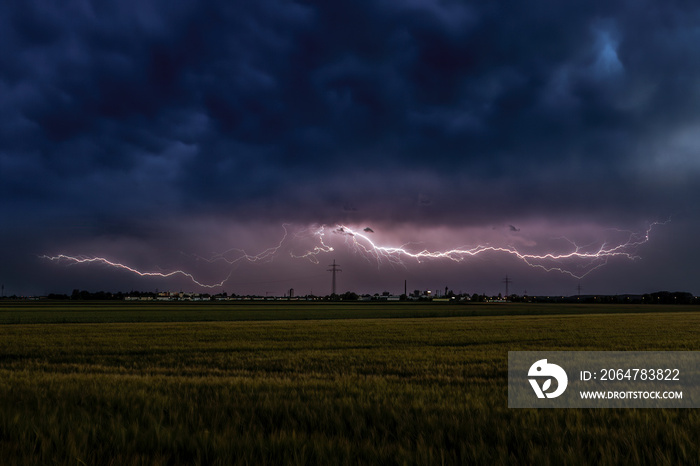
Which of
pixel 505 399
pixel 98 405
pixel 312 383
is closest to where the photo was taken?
pixel 98 405

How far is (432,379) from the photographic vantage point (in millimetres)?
10625

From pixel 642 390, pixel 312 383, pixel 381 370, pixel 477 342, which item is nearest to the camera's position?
pixel 642 390

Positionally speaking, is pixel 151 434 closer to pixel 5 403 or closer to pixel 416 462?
pixel 416 462

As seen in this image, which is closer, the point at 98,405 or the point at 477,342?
the point at 98,405

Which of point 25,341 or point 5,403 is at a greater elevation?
point 5,403

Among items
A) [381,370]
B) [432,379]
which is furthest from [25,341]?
[432,379]

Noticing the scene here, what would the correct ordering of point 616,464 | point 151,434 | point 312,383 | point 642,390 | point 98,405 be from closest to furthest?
point 616,464
point 151,434
point 98,405
point 642,390
point 312,383

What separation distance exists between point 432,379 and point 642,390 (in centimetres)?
455

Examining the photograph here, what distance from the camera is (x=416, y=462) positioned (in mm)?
3863

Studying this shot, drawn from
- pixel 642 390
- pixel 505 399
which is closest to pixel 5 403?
pixel 505 399

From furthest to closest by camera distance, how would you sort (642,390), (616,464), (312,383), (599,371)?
1. (599,371)
2. (312,383)
3. (642,390)
4. (616,464)

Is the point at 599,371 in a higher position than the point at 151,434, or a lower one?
lower

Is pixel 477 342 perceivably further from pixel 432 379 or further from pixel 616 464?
pixel 616 464

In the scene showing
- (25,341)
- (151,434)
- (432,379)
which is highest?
(151,434)
